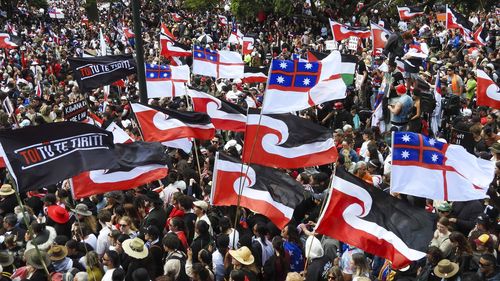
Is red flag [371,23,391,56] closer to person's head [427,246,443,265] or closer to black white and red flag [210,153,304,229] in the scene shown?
black white and red flag [210,153,304,229]

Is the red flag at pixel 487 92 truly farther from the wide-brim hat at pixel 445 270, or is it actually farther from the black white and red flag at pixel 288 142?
the wide-brim hat at pixel 445 270

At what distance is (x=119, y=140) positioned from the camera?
34.4ft

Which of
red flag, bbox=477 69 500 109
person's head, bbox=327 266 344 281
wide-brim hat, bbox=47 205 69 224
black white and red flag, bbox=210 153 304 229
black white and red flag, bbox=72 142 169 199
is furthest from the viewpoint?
red flag, bbox=477 69 500 109

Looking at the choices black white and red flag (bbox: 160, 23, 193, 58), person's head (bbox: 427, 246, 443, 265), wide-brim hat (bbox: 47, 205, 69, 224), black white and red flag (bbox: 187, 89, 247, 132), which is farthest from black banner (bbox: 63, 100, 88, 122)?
person's head (bbox: 427, 246, 443, 265)

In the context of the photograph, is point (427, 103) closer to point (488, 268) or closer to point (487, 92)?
point (487, 92)

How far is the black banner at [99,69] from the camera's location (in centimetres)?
1241

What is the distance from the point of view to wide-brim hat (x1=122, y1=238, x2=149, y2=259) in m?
7.33

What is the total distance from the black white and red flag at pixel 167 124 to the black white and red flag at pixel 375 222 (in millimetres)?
3914

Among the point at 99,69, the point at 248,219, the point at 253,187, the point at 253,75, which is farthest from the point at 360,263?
Result: the point at 253,75

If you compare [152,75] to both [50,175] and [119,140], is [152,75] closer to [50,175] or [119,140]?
[119,140]

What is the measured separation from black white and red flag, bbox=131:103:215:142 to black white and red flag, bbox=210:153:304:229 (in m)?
2.10

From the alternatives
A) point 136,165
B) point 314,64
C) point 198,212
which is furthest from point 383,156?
point 136,165

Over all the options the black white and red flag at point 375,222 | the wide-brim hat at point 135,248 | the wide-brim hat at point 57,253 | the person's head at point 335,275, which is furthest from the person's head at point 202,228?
the person's head at point 335,275

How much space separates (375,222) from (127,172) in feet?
11.1
